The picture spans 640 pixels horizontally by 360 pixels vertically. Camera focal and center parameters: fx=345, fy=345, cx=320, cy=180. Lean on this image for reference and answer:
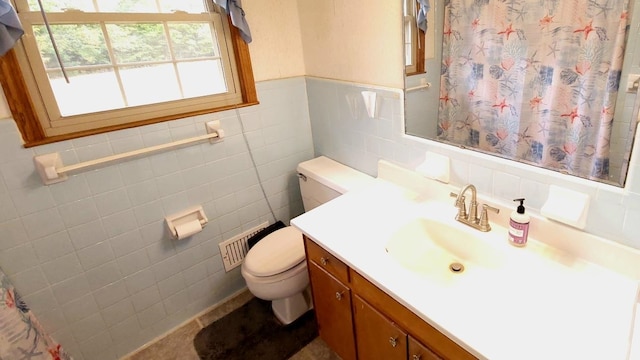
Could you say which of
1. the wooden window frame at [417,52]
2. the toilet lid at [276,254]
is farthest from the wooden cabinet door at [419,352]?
the wooden window frame at [417,52]

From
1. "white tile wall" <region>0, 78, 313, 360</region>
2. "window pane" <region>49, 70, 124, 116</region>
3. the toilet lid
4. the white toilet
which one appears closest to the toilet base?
the white toilet

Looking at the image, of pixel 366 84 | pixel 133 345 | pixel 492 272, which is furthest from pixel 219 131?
pixel 492 272

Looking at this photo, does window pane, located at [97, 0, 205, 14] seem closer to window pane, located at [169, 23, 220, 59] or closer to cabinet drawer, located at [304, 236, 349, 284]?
window pane, located at [169, 23, 220, 59]

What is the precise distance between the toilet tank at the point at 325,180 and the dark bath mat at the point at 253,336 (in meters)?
0.67

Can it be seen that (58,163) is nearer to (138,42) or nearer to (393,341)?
(138,42)

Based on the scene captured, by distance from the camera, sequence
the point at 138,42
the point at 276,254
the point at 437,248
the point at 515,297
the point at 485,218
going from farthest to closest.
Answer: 1. the point at 276,254
2. the point at 138,42
3. the point at 437,248
4. the point at 485,218
5. the point at 515,297

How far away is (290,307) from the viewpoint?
6.19 feet

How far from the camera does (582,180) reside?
1025 mm

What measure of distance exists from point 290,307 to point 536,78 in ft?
5.06

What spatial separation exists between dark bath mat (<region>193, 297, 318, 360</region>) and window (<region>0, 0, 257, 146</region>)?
1.17m

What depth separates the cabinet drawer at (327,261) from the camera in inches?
50.2

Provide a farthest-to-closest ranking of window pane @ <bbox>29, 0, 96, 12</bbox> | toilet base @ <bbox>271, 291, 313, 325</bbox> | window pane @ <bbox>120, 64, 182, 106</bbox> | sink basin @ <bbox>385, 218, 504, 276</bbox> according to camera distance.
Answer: toilet base @ <bbox>271, 291, 313, 325</bbox> → window pane @ <bbox>120, 64, 182, 106</bbox> → window pane @ <bbox>29, 0, 96, 12</bbox> → sink basin @ <bbox>385, 218, 504, 276</bbox>

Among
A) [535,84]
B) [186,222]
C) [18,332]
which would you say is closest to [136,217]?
[186,222]

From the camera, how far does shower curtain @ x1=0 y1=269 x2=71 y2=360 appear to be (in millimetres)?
1194
